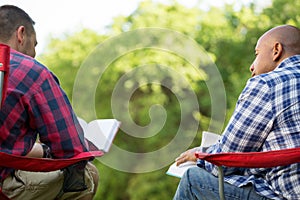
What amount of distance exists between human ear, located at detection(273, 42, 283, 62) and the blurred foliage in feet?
29.1

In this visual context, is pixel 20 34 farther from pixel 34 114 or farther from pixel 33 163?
pixel 33 163

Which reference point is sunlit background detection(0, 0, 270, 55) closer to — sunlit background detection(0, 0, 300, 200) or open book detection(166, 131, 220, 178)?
sunlit background detection(0, 0, 300, 200)

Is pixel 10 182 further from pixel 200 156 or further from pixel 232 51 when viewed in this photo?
pixel 232 51

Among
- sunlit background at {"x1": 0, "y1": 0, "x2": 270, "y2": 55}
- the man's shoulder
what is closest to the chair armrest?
the man's shoulder

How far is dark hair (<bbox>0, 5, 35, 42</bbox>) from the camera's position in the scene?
2498mm

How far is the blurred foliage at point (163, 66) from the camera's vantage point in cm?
1234

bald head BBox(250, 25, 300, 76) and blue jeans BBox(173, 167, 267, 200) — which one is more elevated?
bald head BBox(250, 25, 300, 76)

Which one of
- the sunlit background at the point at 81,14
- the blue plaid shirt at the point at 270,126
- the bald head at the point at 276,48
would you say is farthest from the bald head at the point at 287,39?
the sunlit background at the point at 81,14

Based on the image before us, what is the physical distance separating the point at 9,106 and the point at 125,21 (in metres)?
12.0

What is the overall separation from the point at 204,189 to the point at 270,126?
13.9 inches

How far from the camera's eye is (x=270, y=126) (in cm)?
220

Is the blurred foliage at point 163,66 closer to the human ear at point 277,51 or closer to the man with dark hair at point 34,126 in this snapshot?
the human ear at point 277,51

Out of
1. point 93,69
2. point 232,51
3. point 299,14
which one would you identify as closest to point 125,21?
point 93,69

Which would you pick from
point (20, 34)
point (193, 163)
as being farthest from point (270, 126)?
point (20, 34)
